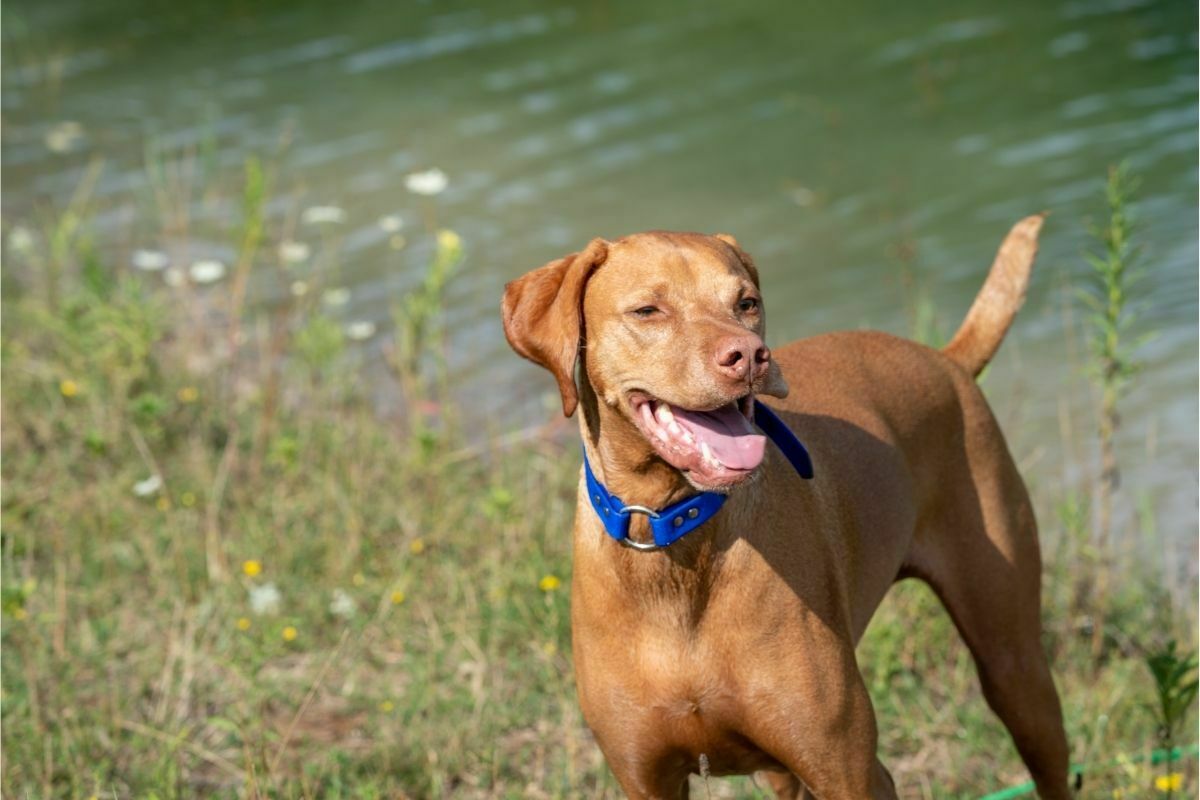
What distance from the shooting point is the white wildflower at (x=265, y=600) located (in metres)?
4.76

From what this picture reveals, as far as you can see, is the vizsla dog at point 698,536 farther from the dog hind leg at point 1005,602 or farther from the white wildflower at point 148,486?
the white wildflower at point 148,486

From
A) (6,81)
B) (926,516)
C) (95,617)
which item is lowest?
(6,81)

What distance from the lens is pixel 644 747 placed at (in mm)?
3441

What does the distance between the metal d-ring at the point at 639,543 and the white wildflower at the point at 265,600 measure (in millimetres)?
1728

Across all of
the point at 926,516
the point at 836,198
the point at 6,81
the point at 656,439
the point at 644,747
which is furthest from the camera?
the point at 6,81

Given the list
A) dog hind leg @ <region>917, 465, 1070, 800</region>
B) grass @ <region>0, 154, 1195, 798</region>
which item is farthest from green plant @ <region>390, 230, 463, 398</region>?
dog hind leg @ <region>917, 465, 1070, 800</region>

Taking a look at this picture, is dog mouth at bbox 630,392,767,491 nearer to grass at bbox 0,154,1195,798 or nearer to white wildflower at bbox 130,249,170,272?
grass at bbox 0,154,1195,798

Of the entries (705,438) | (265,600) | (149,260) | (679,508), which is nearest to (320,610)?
(265,600)

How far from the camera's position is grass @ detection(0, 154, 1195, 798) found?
14.4 feet

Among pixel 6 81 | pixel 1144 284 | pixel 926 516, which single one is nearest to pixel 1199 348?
pixel 1144 284

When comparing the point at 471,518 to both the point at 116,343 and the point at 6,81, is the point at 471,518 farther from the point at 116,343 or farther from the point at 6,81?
the point at 6,81

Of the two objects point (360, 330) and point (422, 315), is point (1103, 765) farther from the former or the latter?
point (360, 330)

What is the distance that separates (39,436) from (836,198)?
4839mm

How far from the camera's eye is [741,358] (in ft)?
9.85
